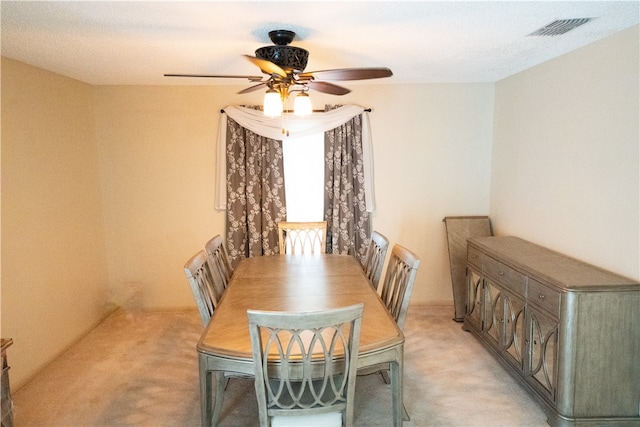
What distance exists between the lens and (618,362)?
2.15m

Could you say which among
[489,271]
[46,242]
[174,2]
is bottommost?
[489,271]

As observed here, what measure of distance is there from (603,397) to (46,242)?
379 cm

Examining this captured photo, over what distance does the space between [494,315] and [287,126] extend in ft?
7.90

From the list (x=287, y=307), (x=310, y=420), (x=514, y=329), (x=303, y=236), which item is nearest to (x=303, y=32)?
(x=287, y=307)

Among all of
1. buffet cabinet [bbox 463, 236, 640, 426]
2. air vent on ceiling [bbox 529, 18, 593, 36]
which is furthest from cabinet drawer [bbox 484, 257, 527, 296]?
air vent on ceiling [bbox 529, 18, 593, 36]

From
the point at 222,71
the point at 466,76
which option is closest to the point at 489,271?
the point at 466,76

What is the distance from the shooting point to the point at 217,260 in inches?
111

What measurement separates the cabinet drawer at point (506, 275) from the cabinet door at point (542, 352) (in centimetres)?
16

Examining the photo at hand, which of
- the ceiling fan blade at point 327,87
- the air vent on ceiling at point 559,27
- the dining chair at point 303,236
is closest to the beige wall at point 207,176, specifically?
the air vent on ceiling at point 559,27

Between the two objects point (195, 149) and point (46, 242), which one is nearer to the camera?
point (46, 242)

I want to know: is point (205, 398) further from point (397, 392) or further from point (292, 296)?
point (397, 392)

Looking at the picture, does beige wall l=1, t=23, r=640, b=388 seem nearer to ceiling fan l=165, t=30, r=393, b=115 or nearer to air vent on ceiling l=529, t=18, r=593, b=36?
air vent on ceiling l=529, t=18, r=593, b=36

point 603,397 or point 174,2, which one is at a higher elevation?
point 174,2

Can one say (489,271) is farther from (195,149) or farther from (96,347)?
(96,347)
